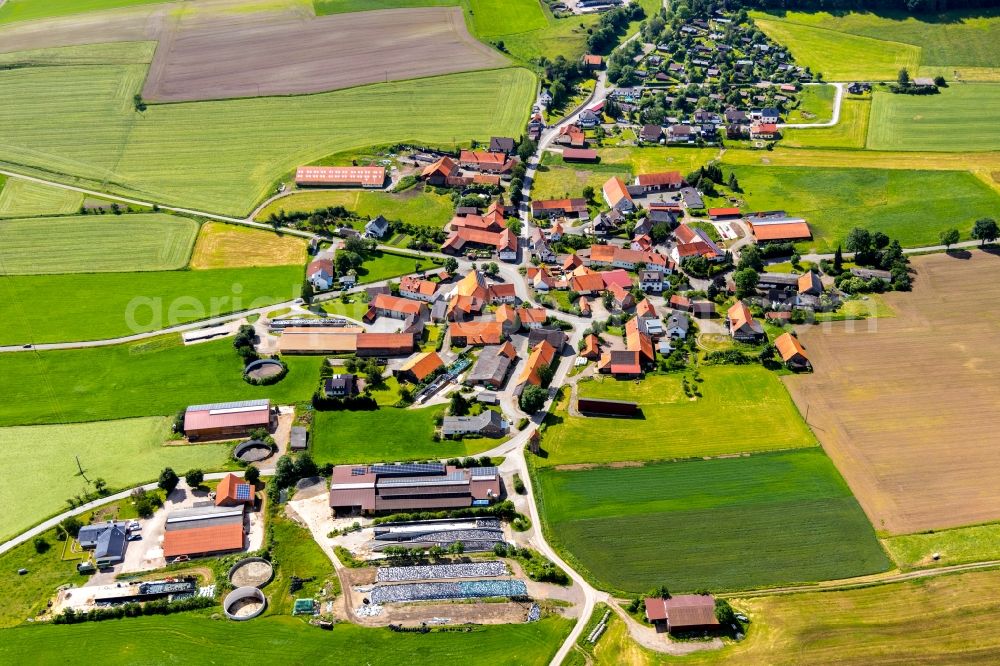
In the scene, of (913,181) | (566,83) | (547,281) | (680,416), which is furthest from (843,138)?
(680,416)

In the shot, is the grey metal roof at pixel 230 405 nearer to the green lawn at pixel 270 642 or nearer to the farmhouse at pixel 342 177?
the green lawn at pixel 270 642

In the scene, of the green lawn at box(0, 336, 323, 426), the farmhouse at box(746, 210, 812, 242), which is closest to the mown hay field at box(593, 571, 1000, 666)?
the green lawn at box(0, 336, 323, 426)

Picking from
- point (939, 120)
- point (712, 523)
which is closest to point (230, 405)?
point (712, 523)

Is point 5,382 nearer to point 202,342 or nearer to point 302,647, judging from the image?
point 202,342

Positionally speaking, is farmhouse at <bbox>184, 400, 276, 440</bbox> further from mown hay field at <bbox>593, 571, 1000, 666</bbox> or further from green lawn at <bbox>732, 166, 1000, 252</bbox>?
green lawn at <bbox>732, 166, 1000, 252</bbox>

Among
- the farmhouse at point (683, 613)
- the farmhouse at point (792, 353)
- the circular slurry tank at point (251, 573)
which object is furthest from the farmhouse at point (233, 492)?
the farmhouse at point (792, 353)

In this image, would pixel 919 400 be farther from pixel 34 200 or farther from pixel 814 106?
pixel 34 200
